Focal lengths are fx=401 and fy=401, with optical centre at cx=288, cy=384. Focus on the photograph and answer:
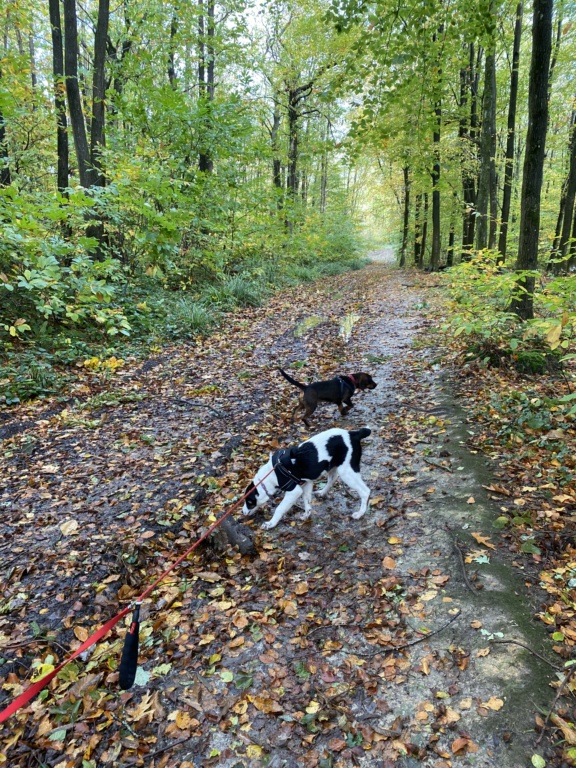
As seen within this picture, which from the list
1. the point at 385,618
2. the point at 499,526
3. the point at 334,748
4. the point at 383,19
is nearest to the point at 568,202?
the point at 383,19

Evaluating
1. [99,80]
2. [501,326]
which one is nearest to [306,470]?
[501,326]

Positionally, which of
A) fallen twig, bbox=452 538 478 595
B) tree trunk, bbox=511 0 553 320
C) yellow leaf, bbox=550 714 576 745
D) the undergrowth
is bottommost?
yellow leaf, bbox=550 714 576 745

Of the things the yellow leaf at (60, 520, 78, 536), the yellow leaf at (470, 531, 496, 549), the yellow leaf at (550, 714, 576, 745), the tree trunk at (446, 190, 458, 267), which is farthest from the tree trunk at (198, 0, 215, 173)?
the yellow leaf at (550, 714, 576, 745)

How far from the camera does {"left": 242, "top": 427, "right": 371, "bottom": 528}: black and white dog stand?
4289 mm

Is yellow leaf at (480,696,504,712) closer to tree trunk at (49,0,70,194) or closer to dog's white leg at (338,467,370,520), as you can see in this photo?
dog's white leg at (338,467,370,520)

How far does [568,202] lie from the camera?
15.6 m

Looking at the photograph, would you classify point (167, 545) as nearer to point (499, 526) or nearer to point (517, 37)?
point (499, 526)

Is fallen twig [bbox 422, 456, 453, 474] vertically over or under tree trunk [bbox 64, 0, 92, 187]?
under

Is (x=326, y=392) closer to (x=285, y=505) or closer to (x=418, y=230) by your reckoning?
(x=285, y=505)

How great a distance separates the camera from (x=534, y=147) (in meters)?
6.47

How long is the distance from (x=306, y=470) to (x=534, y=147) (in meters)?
6.44

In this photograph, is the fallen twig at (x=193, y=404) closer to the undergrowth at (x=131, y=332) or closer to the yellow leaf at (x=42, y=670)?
the undergrowth at (x=131, y=332)

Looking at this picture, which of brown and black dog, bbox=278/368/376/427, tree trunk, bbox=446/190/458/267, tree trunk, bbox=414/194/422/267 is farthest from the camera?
tree trunk, bbox=414/194/422/267

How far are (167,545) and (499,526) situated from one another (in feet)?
10.8
